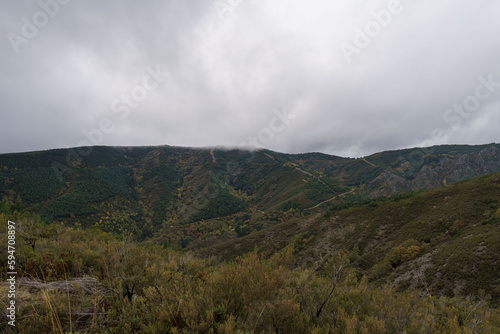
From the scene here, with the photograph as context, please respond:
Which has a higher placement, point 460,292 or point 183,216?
point 460,292

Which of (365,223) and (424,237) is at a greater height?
(424,237)

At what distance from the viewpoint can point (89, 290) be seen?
498 centimetres

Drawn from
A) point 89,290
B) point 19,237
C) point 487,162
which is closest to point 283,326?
point 89,290

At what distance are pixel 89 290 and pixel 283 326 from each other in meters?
4.98

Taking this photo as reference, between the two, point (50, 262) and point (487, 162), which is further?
point (487, 162)

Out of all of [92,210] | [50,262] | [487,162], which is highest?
[487,162]

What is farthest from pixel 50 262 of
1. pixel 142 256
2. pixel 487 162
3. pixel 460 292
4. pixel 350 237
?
pixel 487 162

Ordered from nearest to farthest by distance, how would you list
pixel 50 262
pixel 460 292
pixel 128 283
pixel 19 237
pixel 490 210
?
pixel 128 283 → pixel 50 262 → pixel 19 237 → pixel 460 292 → pixel 490 210

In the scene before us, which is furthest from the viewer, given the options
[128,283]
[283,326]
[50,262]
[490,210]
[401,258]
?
[490,210]

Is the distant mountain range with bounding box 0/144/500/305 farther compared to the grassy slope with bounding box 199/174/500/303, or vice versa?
the distant mountain range with bounding box 0/144/500/305

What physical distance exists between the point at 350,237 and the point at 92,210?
18350 cm

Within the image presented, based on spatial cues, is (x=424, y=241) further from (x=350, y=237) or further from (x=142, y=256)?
(x=142, y=256)

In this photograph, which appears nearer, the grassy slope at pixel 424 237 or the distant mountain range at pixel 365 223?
the grassy slope at pixel 424 237

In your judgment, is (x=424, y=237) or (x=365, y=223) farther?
(x=365, y=223)
